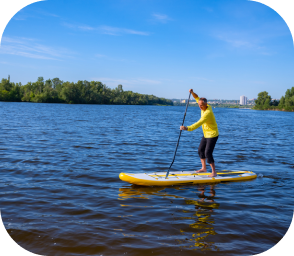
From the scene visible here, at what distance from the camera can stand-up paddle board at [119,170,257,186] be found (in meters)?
8.04

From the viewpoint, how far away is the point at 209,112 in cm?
829

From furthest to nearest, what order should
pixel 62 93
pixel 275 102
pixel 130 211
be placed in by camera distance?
1. pixel 275 102
2. pixel 62 93
3. pixel 130 211

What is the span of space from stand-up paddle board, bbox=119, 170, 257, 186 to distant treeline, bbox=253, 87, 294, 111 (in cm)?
13136

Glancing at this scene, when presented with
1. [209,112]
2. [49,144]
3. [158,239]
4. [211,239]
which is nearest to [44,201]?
[158,239]

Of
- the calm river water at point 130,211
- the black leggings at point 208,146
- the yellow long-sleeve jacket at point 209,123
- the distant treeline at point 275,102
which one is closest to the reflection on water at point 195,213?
the calm river water at point 130,211

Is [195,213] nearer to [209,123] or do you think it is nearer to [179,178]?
[179,178]

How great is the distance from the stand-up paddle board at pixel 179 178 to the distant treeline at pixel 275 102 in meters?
131

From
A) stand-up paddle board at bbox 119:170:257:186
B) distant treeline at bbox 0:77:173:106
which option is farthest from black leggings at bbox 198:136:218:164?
distant treeline at bbox 0:77:173:106

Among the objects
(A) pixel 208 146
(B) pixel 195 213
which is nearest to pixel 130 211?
(B) pixel 195 213

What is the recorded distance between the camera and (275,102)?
148 metres

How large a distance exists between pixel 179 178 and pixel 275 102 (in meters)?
160

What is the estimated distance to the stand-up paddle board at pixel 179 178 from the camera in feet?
26.4

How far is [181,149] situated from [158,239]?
11.0 metres

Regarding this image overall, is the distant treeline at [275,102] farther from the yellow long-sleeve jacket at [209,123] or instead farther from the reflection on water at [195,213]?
the reflection on water at [195,213]
